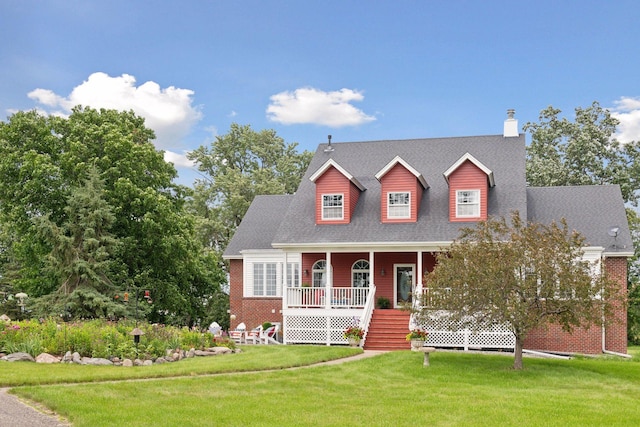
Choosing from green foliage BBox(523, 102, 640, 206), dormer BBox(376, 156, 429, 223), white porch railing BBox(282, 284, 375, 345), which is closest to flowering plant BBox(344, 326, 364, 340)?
white porch railing BBox(282, 284, 375, 345)

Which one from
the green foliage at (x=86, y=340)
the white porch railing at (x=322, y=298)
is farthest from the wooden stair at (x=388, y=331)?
the green foliage at (x=86, y=340)

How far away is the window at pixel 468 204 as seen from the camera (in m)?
26.2

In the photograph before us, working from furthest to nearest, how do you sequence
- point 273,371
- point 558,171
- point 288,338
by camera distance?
point 558,171 → point 288,338 → point 273,371

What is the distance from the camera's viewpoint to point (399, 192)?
26969 millimetres

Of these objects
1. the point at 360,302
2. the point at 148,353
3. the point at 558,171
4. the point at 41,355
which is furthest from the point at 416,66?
the point at 558,171

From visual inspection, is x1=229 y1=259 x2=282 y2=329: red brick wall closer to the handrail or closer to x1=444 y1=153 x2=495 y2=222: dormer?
the handrail

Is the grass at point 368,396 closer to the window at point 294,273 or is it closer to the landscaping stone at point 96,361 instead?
the landscaping stone at point 96,361

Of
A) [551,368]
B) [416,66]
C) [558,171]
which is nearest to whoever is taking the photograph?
[551,368]

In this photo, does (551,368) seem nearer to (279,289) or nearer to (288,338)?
(288,338)

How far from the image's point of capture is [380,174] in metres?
26.8

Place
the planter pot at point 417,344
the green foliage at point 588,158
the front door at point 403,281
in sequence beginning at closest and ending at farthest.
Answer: the planter pot at point 417,344 < the front door at point 403,281 < the green foliage at point 588,158

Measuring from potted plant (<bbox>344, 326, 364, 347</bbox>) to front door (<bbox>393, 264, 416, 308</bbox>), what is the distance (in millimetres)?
4144

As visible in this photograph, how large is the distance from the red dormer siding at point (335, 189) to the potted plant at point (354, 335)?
5.33m

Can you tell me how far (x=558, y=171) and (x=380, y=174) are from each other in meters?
16.4
